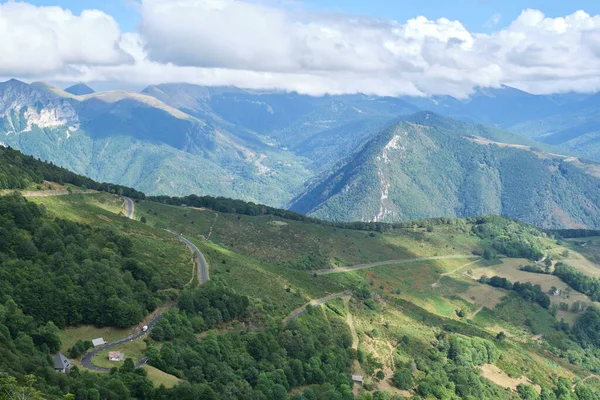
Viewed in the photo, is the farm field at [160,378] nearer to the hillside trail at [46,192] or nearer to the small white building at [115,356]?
the small white building at [115,356]

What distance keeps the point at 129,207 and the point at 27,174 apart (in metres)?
37.4

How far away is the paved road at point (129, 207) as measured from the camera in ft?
564

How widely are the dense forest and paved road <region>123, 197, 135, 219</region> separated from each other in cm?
916

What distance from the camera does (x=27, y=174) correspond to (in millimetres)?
150625

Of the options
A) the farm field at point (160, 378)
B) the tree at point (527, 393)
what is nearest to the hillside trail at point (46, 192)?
the farm field at point (160, 378)

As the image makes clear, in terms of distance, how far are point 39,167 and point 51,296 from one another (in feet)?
344

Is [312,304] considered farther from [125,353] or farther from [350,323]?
[125,353]

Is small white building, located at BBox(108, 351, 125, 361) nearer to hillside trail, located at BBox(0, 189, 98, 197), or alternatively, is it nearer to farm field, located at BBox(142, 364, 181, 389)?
farm field, located at BBox(142, 364, 181, 389)

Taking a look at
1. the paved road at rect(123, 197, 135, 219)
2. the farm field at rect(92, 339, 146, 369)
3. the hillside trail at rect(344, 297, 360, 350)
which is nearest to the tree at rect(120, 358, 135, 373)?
the farm field at rect(92, 339, 146, 369)

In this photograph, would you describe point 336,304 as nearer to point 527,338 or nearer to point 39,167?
point 527,338

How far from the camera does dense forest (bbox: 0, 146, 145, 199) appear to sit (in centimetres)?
13650

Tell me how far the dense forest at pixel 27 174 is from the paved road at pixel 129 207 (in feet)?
30.0

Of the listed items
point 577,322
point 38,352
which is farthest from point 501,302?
point 38,352

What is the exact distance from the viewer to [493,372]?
124625 mm
